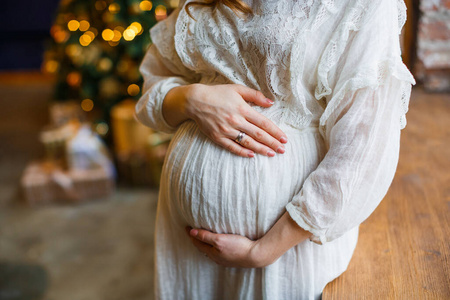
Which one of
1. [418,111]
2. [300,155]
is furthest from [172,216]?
[418,111]

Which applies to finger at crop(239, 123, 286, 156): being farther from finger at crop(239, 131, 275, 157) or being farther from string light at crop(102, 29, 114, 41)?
string light at crop(102, 29, 114, 41)

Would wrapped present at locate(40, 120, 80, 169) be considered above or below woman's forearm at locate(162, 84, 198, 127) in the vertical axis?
below

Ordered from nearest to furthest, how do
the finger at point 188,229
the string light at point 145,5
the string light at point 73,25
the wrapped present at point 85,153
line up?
the finger at point 188,229 < the string light at point 145,5 < the wrapped present at point 85,153 < the string light at point 73,25

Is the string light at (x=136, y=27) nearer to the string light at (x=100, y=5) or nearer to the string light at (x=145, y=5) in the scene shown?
the string light at (x=145, y=5)

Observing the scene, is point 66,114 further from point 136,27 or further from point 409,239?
point 409,239

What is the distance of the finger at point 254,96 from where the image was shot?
0.78 metres

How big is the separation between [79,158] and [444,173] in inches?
77.4

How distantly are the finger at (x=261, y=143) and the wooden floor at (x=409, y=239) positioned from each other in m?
0.31

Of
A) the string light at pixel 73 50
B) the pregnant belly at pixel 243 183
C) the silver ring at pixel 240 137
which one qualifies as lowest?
the string light at pixel 73 50

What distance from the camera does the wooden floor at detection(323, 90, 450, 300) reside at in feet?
2.63

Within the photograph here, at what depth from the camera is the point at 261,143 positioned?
0.76 meters

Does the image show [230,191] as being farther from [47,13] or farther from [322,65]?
[47,13]

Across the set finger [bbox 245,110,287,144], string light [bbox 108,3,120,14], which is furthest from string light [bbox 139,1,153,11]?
finger [bbox 245,110,287,144]

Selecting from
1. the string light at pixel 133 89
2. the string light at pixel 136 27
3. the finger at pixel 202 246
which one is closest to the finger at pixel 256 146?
the finger at pixel 202 246
